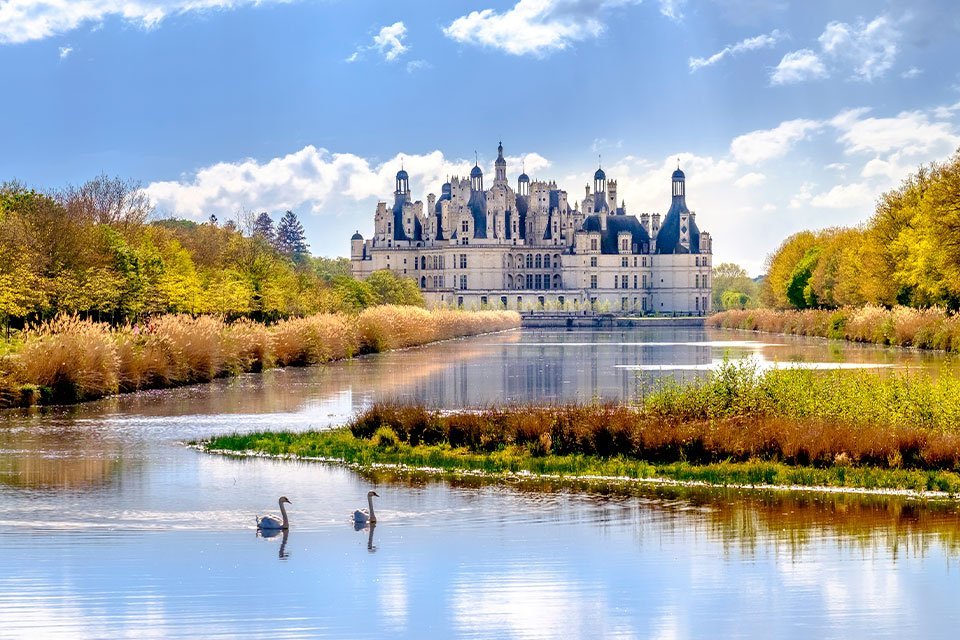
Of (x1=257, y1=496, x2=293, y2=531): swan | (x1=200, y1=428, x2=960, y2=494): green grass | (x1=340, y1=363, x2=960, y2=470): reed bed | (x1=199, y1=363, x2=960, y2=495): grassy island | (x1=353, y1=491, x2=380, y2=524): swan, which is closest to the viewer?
(x1=257, y1=496, x2=293, y2=531): swan

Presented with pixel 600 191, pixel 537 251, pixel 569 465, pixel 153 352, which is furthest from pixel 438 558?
pixel 600 191

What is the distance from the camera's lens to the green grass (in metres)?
16.4

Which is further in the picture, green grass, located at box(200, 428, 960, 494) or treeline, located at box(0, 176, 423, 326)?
treeline, located at box(0, 176, 423, 326)

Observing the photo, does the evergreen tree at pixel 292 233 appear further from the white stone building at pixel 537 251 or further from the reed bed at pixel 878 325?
the reed bed at pixel 878 325

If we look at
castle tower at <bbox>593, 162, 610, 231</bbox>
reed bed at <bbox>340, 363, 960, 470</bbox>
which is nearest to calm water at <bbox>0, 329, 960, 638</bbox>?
reed bed at <bbox>340, 363, 960, 470</bbox>

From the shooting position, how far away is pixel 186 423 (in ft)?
82.9

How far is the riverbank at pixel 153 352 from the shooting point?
2902 centimetres

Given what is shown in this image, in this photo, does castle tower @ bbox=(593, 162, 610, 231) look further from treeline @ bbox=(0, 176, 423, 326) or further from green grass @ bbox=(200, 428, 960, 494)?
green grass @ bbox=(200, 428, 960, 494)

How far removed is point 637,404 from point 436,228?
468 ft

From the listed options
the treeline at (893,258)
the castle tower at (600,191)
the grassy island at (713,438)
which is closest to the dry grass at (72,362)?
the grassy island at (713,438)

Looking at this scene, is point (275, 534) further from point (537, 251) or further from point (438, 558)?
point (537, 251)

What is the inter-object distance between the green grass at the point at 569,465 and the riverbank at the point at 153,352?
28.4ft

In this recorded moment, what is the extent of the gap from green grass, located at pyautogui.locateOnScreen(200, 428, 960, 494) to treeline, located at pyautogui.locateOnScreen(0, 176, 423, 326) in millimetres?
15590

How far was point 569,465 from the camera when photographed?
59.4 feet
